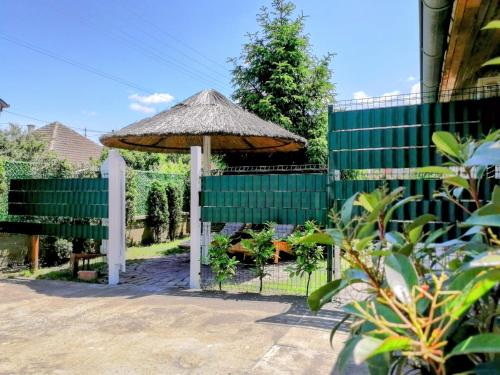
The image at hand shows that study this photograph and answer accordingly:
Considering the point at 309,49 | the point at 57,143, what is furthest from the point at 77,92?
the point at 309,49

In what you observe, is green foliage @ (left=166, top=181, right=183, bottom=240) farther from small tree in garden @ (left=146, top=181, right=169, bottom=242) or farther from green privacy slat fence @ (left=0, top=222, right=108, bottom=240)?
green privacy slat fence @ (left=0, top=222, right=108, bottom=240)

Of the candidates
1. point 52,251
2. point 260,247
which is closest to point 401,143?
point 260,247

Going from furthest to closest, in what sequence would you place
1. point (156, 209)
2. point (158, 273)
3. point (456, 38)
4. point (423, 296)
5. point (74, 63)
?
point (74, 63) < point (156, 209) < point (158, 273) < point (456, 38) < point (423, 296)

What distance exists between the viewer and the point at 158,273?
812cm

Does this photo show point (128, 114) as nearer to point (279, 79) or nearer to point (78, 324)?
point (279, 79)

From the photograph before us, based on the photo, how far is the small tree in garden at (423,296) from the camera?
2.30ft

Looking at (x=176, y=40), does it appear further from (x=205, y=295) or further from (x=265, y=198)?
(x=205, y=295)

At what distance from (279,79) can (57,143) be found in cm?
1861

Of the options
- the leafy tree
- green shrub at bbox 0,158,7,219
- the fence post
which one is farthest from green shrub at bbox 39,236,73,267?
the leafy tree

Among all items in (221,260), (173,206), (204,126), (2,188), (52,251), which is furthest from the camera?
(173,206)

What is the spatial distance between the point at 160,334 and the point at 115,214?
3429mm

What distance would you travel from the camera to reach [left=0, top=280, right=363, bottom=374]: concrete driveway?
11.6ft

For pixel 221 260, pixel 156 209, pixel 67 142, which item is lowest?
pixel 221 260

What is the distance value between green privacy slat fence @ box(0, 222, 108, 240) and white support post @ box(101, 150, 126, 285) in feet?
0.77
